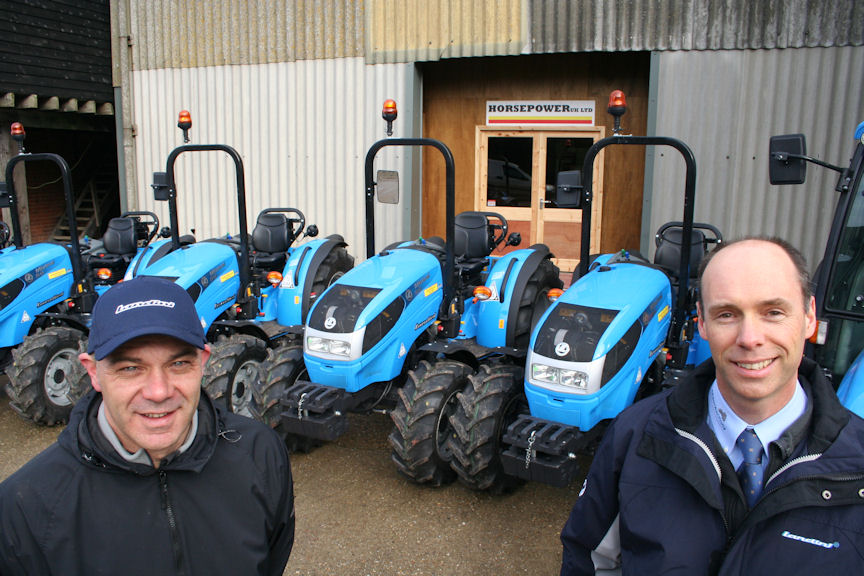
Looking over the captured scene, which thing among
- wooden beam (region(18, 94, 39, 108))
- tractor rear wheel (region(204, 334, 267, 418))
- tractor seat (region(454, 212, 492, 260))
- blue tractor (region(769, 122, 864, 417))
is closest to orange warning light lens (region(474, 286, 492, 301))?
tractor seat (region(454, 212, 492, 260))

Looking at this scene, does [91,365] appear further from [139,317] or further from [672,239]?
[672,239]

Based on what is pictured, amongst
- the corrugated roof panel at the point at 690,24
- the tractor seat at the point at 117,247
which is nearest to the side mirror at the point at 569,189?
the tractor seat at the point at 117,247

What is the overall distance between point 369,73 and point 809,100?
524 cm

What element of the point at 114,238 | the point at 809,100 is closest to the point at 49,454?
the point at 114,238

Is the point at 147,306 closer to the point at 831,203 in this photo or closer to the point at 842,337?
the point at 842,337

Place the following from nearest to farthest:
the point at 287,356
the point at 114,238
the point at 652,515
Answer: the point at 652,515
the point at 287,356
the point at 114,238

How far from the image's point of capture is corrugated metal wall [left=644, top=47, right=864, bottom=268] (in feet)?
25.6

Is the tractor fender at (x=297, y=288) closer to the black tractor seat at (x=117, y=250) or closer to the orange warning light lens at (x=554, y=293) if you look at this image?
the black tractor seat at (x=117, y=250)

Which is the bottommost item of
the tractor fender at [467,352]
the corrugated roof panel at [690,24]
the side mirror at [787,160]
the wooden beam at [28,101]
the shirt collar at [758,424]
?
the tractor fender at [467,352]

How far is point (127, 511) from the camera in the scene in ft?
5.28

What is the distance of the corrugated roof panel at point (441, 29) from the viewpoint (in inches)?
343

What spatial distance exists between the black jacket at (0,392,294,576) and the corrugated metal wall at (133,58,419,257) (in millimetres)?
8015

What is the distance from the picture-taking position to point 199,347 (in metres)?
1.65

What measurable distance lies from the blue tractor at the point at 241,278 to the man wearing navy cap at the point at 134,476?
3329mm
